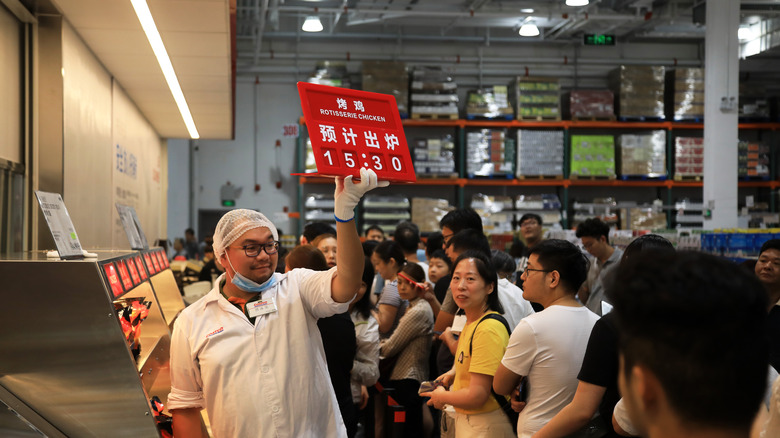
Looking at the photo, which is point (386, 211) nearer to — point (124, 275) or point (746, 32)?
point (746, 32)

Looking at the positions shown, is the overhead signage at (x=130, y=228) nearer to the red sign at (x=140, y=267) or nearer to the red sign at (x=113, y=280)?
the red sign at (x=140, y=267)

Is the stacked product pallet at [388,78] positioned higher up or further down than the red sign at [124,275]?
higher up

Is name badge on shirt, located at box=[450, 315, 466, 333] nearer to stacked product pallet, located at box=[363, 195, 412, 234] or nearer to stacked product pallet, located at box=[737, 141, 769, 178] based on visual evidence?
stacked product pallet, located at box=[363, 195, 412, 234]

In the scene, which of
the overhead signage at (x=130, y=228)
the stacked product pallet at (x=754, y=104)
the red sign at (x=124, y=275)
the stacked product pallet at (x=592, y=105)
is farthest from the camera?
the stacked product pallet at (x=754, y=104)

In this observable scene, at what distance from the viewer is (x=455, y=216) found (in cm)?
502

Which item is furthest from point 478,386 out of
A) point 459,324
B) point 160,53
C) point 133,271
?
point 160,53

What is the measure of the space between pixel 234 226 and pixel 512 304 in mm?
1848

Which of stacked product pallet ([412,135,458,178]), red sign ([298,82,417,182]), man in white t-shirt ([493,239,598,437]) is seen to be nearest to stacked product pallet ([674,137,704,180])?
stacked product pallet ([412,135,458,178])

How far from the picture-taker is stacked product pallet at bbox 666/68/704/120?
13.3 meters

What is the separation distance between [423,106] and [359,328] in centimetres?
942

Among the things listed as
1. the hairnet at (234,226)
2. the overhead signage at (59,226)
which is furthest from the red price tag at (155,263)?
the hairnet at (234,226)

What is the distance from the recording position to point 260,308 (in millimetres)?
2379

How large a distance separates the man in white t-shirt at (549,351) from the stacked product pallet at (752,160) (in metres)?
12.1

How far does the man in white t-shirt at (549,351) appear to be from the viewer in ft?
8.84
